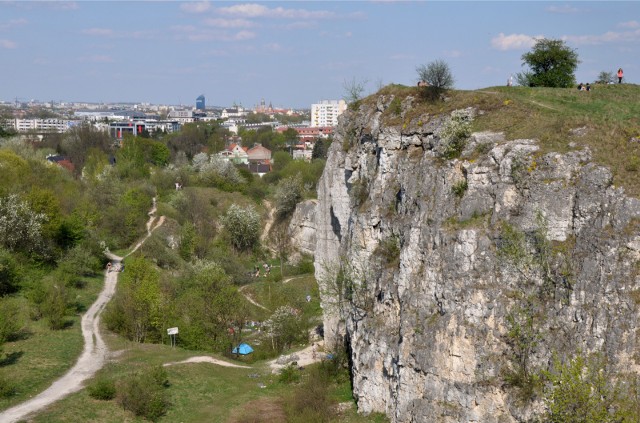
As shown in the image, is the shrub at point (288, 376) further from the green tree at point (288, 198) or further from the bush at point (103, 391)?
the green tree at point (288, 198)

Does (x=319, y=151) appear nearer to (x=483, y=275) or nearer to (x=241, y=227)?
(x=241, y=227)

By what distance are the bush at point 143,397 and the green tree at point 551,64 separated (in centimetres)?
2284

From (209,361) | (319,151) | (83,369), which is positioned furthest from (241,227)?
(319,151)

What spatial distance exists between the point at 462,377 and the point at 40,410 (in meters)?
15.1

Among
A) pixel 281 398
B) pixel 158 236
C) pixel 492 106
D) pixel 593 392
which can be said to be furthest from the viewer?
pixel 158 236

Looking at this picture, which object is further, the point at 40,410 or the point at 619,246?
the point at 40,410

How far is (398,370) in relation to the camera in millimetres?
22438

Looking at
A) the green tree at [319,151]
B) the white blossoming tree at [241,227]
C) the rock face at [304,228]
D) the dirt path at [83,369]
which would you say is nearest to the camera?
the dirt path at [83,369]

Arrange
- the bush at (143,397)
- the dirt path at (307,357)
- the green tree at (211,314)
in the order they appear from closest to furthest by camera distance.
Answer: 1. the bush at (143,397)
2. the dirt path at (307,357)
3. the green tree at (211,314)

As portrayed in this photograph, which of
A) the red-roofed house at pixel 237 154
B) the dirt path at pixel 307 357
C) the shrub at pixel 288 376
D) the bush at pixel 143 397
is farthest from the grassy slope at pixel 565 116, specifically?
the red-roofed house at pixel 237 154

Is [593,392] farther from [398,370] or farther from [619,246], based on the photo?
[398,370]

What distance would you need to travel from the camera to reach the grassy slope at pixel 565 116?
65.5ft

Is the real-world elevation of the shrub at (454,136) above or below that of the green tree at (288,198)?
above

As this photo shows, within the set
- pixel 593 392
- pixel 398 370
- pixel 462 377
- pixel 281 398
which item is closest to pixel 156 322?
pixel 281 398
